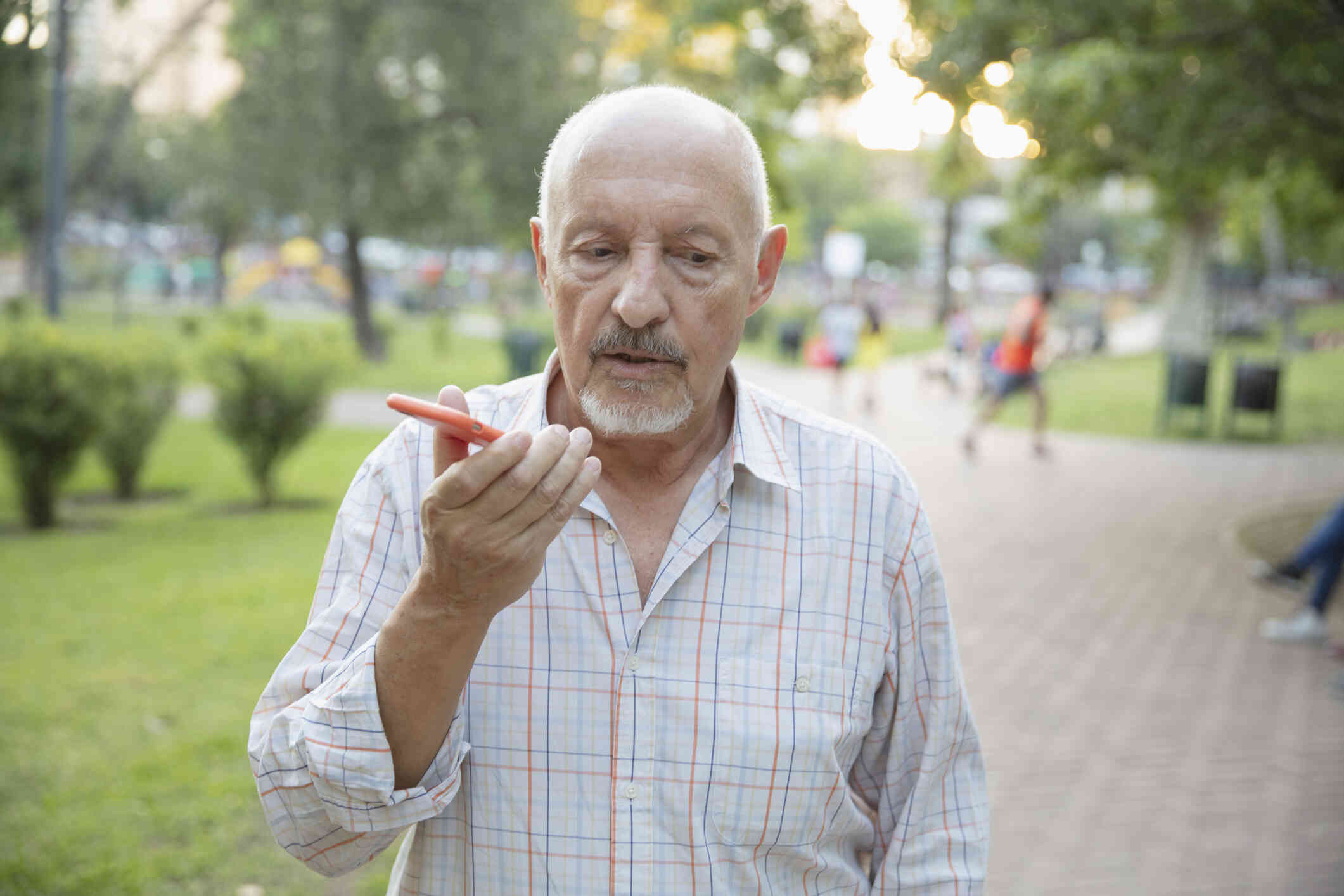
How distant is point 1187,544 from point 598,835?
9.04 meters

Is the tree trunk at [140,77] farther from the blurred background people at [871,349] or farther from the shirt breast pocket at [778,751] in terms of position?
the shirt breast pocket at [778,751]

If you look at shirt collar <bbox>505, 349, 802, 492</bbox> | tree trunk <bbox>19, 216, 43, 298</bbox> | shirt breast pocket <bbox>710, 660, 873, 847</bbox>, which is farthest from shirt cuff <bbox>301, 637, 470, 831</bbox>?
tree trunk <bbox>19, 216, 43, 298</bbox>

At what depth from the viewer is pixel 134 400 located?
1130 cm

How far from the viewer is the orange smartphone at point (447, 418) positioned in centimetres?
137

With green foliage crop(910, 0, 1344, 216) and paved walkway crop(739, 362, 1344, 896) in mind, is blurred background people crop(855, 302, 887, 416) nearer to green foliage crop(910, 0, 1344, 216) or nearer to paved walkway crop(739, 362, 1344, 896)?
paved walkway crop(739, 362, 1344, 896)

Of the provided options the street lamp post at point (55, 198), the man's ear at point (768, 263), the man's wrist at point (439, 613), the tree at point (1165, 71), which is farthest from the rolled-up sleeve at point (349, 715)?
the street lamp post at point (55, 198)

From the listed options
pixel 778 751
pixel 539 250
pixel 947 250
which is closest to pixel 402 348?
pixel 947 250

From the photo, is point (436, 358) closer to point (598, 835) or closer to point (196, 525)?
point (196, 525)

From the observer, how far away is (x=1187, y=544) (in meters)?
9.75

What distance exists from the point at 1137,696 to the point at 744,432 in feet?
16.4

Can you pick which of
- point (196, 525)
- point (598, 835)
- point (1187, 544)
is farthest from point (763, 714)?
point (196, 525)

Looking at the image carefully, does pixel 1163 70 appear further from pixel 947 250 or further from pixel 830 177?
pixel 830 177

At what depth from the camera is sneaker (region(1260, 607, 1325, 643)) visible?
23.4ft

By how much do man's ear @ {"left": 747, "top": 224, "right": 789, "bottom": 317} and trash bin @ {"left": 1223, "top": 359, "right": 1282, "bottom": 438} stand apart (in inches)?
583
